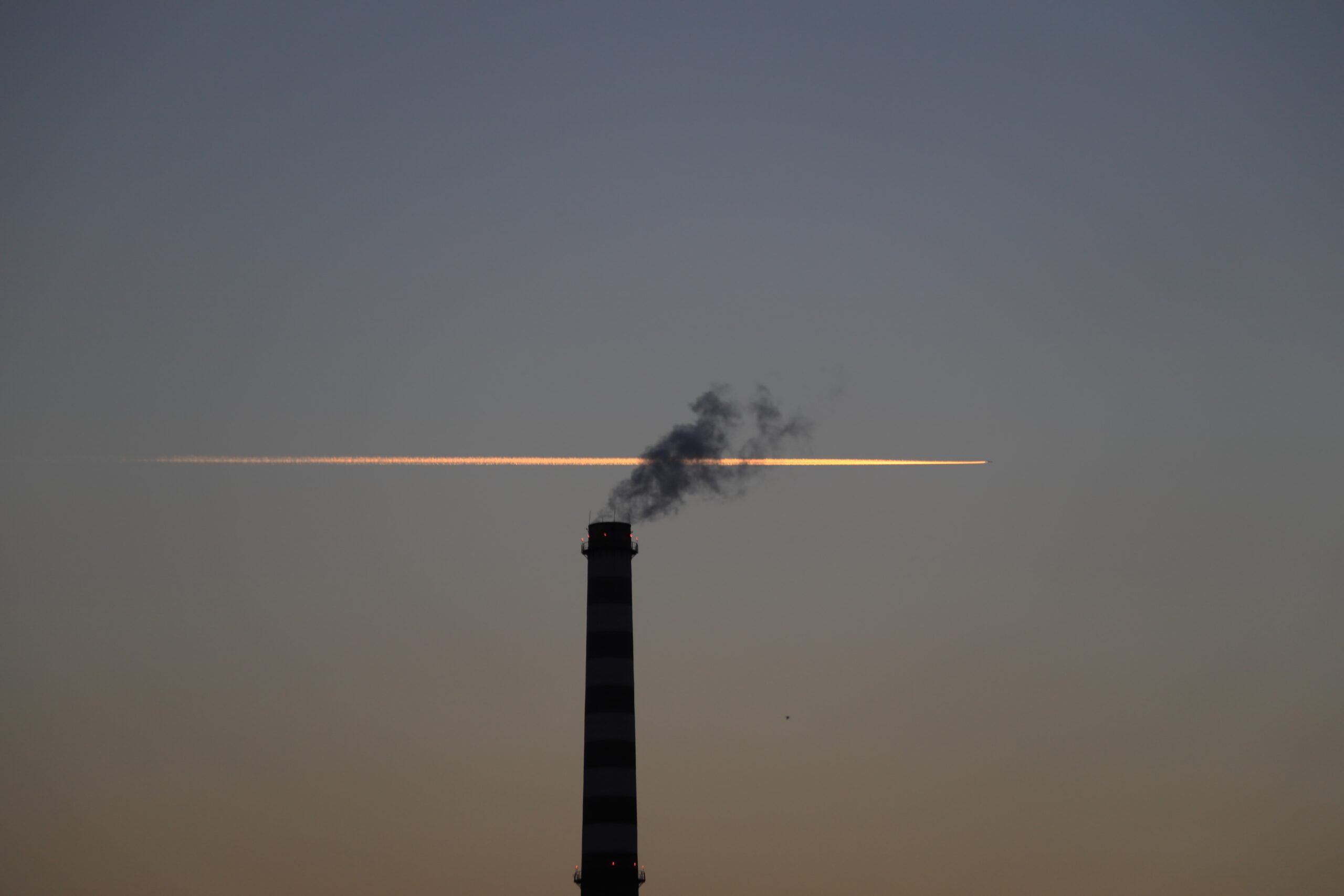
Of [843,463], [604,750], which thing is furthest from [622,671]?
[843,463]

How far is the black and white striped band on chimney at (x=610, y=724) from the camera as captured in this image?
5478 centimetres

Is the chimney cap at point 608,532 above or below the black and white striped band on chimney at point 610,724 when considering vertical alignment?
above

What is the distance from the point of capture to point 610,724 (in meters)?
56.2

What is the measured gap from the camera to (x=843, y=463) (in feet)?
204

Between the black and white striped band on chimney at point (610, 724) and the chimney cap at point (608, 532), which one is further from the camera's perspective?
the chimney cap at point (608, 532)

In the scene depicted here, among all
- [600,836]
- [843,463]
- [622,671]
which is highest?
[843,463]

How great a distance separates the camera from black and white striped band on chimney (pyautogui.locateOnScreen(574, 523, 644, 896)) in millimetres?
54781

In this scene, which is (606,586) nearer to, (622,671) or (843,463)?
(622,671)

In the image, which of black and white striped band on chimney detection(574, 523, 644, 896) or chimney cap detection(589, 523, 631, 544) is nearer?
black and white striped band on chimney detection(574, 523, 644, 896)

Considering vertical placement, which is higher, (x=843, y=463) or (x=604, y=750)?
(x=843, y=463)

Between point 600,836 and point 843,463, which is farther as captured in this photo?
point 843,463

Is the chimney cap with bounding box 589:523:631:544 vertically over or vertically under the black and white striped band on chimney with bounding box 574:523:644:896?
over

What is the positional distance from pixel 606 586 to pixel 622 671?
3.31 metres

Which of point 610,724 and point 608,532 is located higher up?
point 608,532
